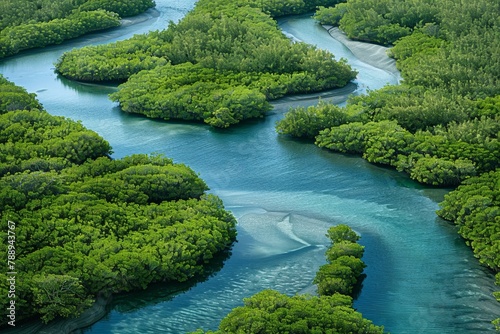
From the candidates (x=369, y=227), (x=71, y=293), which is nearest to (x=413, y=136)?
(x=369, y=227)

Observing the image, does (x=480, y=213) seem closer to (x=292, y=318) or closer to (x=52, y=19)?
(x=292, y=318)

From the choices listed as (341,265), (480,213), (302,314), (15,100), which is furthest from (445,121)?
(15,100)

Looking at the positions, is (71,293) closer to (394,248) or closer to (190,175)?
(190,175)

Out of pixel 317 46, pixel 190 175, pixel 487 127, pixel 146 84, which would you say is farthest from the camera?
pixel 317 46

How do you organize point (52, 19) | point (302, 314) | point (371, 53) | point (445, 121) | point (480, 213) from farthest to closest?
point (52, 19) → point (371, 53) → point (445, 121) → point (480, 213) → point (302, 314)

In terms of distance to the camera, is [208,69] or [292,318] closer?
[292,318]

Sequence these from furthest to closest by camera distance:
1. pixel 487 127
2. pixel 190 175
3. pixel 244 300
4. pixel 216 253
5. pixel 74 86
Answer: pixel 74 86 < pixel 487 127 < pixel 190 175 < pixel 216 253 < pixel 244 300

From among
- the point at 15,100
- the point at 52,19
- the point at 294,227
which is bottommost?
the point at 294,227
